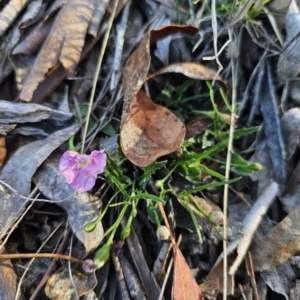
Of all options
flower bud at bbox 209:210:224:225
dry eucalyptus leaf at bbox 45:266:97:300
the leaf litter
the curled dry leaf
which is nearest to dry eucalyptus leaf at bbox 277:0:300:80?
the leaf litter

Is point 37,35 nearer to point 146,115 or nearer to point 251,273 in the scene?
point 146,115

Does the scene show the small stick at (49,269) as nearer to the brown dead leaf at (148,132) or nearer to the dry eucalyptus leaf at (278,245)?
the brown dead leaf at (148,132)

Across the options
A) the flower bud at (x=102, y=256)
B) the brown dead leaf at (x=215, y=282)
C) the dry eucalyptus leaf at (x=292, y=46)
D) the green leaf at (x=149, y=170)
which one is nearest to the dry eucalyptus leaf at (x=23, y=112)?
the green leaf at (x=149, y=170)

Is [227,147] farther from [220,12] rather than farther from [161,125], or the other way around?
[220,12]

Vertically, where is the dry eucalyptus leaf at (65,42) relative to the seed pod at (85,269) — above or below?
above

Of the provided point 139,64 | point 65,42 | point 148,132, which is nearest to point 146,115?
point 148,132
